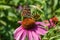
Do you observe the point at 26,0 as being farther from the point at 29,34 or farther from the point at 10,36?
the point at 29,34

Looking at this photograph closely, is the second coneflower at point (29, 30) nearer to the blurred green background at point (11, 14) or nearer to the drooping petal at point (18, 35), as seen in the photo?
the drooping petal at point (18, 35)

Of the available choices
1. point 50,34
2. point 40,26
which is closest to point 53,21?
point 40,26

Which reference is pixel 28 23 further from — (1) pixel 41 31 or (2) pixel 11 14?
(2) pixel 11 14

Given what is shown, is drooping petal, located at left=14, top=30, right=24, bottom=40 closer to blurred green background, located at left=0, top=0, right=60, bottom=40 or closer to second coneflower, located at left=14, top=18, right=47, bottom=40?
second coneflower, located at left=14, top=18, right=47, bottom=40

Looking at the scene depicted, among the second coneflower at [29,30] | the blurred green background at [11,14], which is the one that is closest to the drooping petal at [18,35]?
the second coneflower at [29,30]

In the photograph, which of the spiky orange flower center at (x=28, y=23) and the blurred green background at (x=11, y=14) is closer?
the spiky orange flower center at (x=28, y=23)

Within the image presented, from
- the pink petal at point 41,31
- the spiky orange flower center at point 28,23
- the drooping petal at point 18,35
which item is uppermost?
the spiky orange flower center at point 28,23

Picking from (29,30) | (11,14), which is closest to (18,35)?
(29,30)

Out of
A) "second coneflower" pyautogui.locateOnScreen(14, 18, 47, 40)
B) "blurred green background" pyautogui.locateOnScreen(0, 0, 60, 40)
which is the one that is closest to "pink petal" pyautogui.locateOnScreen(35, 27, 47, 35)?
"second coneflower" pyautogui.locateOnScreen(14, 18, 47, 40)
